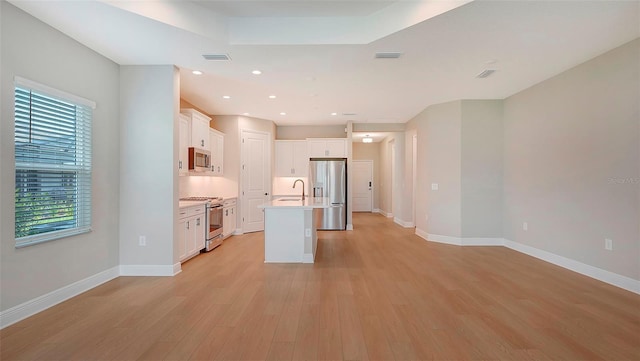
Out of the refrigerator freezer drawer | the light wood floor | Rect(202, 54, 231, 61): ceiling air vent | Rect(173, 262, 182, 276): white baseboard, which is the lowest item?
the light wood floor

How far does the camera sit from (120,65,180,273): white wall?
143 inches

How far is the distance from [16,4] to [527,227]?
22.2 ft

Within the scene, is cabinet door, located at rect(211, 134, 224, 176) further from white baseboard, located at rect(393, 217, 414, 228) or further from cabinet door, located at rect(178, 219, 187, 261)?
white baseboard, located at rect(393, 217, 414, 228)

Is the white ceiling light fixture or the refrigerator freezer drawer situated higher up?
the white ceiling light fixture

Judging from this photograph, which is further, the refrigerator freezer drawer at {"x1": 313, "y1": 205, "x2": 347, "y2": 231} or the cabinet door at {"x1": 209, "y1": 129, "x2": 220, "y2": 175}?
the refrigerator freezer drawer at {"x1": 313, "y1": 205, "x2": 347, "y2": 231}

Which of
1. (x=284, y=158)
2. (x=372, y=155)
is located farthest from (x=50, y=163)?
(x=372, y=155)

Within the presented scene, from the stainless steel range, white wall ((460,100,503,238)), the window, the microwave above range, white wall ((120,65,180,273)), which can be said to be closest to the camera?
the window

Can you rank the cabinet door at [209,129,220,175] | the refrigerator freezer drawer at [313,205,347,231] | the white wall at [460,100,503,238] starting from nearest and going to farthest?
the white wall at [460,100,503,238] < the cabinet door at [209,129,220,175] < the refrigerator freezer drawer at [313,205,347,231]

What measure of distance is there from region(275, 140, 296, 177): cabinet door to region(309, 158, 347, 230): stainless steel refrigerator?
0.66m

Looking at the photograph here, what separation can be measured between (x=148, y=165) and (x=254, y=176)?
3.18m

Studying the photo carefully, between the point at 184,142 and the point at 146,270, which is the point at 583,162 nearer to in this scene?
the point at 184,142

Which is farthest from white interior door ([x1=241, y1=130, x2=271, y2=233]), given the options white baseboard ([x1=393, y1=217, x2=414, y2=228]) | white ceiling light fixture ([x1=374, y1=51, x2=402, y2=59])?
white ceiling light fixture ([x1=374, y1=51, x2=402, y2=59])

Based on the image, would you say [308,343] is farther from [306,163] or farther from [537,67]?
[306,163]

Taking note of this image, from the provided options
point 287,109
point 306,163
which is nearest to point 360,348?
point 287,109
